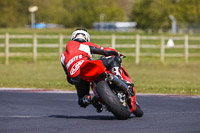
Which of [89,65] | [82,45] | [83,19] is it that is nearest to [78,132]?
[89,65]

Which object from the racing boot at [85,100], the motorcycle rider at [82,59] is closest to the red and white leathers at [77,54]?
the motorcycle rider at [82,59]

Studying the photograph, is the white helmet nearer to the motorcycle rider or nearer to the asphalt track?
the motorcycle rider

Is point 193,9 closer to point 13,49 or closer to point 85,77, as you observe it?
point 13,49

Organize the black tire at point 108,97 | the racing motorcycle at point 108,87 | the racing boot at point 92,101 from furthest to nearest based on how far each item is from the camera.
Answer: the racing boot at point 92,101
the black tire at point 108,97
the racing motorcycle at point 108,87

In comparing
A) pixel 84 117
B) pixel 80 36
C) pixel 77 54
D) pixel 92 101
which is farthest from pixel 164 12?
pixel 77 54

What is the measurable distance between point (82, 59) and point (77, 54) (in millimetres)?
154

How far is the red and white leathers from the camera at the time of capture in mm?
8484

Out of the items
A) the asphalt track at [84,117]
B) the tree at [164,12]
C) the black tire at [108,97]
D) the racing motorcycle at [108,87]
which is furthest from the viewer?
the tree at [164,12]

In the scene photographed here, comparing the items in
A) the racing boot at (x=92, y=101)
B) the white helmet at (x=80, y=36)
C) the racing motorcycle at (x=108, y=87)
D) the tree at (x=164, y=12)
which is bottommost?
the racing boot at (x=92, y=101)

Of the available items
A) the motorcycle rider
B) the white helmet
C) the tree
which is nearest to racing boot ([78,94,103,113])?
the motorcycle rider

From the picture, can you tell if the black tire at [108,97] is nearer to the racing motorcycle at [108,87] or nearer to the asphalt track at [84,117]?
the racing motorcycle at [108,87]

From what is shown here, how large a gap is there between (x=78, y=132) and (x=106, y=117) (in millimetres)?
1989

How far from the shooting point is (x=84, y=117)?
9.38m

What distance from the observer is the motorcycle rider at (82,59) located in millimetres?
8523
